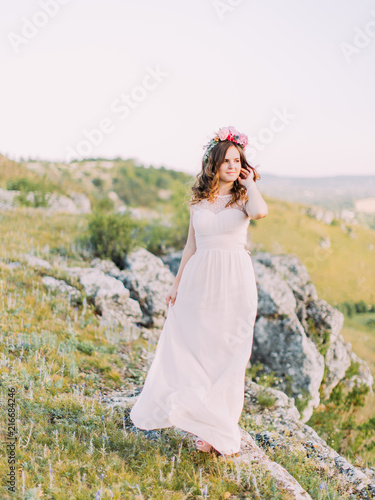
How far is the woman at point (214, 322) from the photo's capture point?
3.51m

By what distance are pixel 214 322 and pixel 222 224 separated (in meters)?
0.85

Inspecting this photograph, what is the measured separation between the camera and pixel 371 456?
250 inches

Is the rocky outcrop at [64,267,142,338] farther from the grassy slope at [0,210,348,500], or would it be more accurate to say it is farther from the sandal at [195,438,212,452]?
the sandal at [195,438,212,452]

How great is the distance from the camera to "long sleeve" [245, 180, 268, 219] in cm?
354

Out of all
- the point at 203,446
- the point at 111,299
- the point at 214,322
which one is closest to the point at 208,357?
the point at 214,322

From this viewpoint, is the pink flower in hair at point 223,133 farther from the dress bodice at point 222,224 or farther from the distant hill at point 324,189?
the distant hill at point 324,189

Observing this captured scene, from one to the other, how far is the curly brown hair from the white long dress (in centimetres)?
9

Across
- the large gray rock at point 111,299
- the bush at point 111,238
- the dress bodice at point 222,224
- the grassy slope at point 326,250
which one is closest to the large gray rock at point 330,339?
the large gray rock at point 111,299

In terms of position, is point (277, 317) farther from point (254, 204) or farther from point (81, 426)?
point (81, 426)

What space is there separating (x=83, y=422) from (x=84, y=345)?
5.63ft

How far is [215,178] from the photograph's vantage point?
3803 mm

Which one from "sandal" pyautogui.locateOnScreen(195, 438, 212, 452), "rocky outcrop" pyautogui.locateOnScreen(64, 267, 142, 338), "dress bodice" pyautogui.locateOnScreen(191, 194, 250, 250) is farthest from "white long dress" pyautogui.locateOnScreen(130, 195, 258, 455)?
"rocky outcrop" pyautogui.locateOnScreen(64, 267, 142, 338)

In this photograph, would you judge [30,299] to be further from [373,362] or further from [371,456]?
[373,362]

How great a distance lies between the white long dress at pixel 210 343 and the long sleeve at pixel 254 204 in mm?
160
